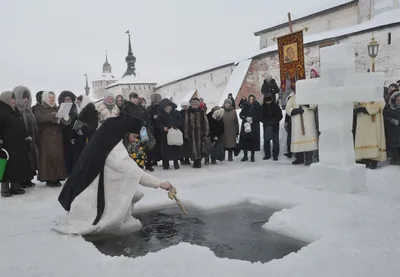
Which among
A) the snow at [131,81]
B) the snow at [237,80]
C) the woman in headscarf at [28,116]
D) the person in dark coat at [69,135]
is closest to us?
the woman in headscarf at [28,116]

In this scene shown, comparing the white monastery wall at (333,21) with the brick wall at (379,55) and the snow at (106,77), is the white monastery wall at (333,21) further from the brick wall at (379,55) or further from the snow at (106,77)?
the snow at (106,77)

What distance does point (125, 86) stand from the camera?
55438 mm

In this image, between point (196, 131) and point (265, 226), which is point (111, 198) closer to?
point (265, 226)

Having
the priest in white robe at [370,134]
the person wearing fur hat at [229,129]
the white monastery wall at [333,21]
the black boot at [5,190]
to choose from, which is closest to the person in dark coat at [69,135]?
the black boot at [5,190]

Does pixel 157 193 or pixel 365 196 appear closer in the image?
pixel 365 196

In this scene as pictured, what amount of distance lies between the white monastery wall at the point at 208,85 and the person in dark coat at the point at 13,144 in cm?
2596

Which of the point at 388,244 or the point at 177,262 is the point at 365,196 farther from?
the point at 177,262

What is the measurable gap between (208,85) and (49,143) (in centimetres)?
2790

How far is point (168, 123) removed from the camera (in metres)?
7.88

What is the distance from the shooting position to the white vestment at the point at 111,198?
354 cm

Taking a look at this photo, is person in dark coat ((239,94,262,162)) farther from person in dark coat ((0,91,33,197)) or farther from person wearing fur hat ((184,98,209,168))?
person in dark coat ((0,91,33,197))

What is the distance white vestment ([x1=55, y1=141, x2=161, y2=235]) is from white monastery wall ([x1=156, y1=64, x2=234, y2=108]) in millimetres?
27837

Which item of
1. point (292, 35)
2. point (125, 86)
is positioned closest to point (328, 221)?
point (292, 35)

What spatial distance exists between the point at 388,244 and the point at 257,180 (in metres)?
3.19
